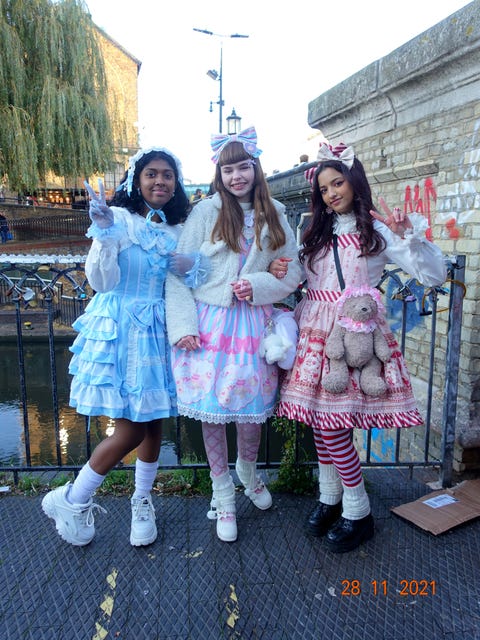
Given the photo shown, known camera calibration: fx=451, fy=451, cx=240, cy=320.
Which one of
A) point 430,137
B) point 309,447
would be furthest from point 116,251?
point 309,447

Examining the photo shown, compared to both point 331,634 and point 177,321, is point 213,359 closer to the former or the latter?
point 177,321

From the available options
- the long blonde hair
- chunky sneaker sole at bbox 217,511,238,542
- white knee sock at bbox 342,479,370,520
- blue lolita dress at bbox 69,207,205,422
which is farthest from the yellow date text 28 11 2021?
the long blonde hair

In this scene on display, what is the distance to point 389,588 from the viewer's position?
1997 mm

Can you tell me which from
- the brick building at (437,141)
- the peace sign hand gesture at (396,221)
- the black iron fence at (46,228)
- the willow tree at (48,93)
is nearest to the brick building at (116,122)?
the willow tree at (48,93)

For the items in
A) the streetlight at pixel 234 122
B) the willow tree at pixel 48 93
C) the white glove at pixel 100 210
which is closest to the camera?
the white glove at pixel 100 210

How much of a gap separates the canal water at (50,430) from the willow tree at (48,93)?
5659mm

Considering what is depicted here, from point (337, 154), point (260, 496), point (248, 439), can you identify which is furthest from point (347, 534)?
point (337, 154)

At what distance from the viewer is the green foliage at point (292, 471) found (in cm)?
278

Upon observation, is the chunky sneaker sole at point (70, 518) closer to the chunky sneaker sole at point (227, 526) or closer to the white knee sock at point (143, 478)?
the white knee sock at point (143, 478)

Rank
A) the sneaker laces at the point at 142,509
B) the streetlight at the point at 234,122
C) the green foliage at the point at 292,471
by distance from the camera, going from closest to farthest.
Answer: the sneaker laces at the point at 142,509
the green foliage at the point at 292,471
the streetlight at the point at 234,122

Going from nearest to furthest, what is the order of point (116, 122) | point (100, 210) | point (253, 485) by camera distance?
point (100, 210), point (253, 485), point (116, 122)

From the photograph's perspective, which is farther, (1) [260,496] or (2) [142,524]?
(1) [260,496]

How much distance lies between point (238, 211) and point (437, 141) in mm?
2989

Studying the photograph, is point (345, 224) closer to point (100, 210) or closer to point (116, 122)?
point (100, 210)
